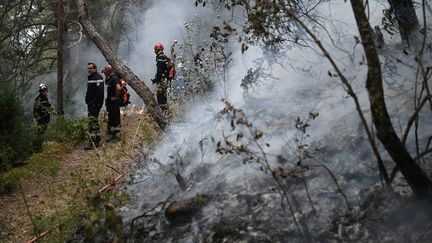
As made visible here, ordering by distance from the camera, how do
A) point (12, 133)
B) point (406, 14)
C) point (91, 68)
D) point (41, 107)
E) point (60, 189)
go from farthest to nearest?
point (41, 107), point (91, 68), point (12, 133), point (60, 189), point (406, 14)

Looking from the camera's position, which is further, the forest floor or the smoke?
the forest floor

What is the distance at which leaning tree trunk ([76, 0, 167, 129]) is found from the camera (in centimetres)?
748

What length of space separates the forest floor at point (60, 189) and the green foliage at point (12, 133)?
239 millimetres

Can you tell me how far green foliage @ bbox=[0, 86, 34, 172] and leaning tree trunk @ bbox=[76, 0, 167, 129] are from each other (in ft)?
6.41

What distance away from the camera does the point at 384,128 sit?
3.46 m

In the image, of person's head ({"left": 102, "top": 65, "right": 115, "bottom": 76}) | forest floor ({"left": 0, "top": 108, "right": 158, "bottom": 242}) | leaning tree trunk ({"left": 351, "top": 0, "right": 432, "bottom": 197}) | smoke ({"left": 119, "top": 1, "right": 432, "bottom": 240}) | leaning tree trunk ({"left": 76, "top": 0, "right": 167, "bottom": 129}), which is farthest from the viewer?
person's head ({"left": 102, "top": 65, "right": 115, "bottom": 76})

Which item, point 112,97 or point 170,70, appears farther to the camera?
point 170,70

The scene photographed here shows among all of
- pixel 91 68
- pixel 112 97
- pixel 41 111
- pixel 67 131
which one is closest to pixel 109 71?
pixel 91 68

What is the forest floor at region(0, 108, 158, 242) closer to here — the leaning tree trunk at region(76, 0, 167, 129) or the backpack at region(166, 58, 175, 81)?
the leaning tree trunk at region(76, 0, 167, 129)

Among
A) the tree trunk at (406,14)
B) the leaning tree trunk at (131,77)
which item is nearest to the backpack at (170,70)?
the leaning tree trunk at (131,77)

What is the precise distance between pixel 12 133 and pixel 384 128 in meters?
6.93

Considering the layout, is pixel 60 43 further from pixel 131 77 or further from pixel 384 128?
pixel 384 128

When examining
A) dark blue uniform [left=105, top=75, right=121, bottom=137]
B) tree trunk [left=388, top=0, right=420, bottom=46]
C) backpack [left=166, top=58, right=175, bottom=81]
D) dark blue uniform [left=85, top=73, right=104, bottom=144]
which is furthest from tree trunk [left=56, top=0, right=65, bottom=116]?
tree trunk [left=388, top=0, right=420, bottom=46]

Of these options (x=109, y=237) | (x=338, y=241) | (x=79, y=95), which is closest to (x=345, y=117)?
(x=338, y=241)
